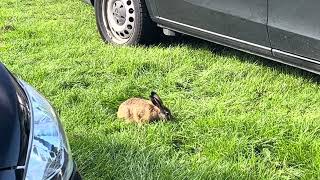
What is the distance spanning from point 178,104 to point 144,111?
36cm

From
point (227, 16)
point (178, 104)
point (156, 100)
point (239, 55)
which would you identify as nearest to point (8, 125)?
point (156, 100)

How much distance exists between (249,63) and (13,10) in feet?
10.4

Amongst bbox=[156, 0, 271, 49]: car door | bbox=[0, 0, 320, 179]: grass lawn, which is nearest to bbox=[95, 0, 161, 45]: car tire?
bbox=[0, 0, 320, 179]: grass lawn

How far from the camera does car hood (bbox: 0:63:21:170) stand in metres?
1.81

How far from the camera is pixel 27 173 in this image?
1.83m

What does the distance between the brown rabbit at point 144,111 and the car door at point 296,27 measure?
0.86 metres

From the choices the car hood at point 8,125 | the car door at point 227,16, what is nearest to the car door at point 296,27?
the car door at point 227,16

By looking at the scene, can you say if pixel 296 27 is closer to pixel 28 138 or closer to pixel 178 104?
pixel 178 104

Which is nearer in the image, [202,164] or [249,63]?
[202,164]

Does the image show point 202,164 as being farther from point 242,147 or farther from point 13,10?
point 13,10

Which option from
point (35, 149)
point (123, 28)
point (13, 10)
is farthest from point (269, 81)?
point (13, 10)

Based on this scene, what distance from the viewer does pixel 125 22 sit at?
5270mm

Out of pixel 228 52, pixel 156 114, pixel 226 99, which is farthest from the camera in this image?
pixel 228 52

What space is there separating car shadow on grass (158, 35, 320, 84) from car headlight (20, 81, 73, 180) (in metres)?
2.61
